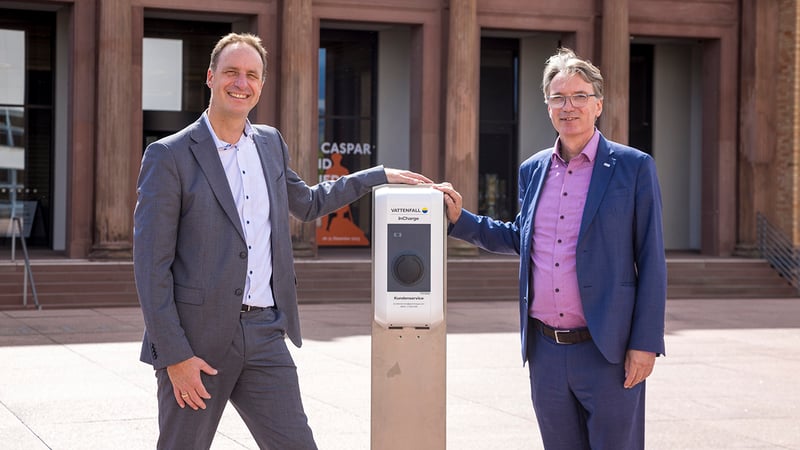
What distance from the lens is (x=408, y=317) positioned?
175 inches

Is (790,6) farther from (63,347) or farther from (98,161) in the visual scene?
(63,347)

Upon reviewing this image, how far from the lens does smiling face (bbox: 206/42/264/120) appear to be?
13.7 ft

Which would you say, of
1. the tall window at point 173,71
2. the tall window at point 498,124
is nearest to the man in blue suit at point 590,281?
the tall window at point 173,71

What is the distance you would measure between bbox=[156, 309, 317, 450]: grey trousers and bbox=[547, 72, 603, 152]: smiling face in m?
1.32

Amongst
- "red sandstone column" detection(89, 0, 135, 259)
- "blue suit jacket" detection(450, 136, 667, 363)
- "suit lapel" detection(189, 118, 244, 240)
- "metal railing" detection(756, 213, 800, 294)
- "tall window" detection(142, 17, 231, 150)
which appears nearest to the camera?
"suit lapel" detection(189, 118, 244, 240)

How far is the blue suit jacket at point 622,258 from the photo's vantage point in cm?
434

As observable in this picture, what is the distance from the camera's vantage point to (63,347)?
12.5 m

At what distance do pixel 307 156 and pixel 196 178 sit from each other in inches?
716

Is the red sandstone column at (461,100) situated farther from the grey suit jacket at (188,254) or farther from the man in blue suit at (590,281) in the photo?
the grey suit jacket at (188,254)

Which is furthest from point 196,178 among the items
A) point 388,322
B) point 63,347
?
point 63,347

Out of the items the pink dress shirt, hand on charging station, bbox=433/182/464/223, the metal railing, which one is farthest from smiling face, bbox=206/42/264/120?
the metal railing

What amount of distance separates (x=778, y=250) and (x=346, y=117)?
9.56 m

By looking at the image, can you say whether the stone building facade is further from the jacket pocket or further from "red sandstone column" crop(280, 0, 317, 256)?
the jacket pocket

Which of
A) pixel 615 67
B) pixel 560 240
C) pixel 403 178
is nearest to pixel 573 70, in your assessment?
pixel 560 240
